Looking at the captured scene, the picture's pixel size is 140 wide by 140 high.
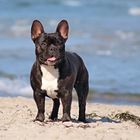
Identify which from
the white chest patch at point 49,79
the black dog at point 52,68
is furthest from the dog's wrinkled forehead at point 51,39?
the white chest patch at point 49,79

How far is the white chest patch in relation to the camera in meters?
8.34

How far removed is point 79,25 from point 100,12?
26.3 feet

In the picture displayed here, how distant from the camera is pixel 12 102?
12680 millimetres

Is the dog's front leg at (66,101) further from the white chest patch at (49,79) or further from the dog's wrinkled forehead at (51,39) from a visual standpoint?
the dog's wrinkled forehead at (51,39)

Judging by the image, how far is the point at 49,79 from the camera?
8352 millimetres

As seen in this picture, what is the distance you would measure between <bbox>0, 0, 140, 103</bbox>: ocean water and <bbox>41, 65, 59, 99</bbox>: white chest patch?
6561 mm

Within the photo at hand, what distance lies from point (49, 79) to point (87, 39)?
669 inches

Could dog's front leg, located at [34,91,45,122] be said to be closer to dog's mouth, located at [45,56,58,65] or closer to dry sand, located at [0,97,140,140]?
dry sand, located at [0,97,140,140]

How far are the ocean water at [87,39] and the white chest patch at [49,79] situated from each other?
656cm

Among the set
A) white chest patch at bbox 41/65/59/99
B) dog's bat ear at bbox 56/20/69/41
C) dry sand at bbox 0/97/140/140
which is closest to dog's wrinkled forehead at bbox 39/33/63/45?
dog's bat ear at bbox 56/20/69/41

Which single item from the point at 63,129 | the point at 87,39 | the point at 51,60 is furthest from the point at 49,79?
the point at 87,39

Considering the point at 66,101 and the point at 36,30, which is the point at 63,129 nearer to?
the point at 66,101

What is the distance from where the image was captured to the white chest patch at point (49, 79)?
834cm

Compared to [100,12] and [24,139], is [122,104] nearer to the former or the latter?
[24,139]
